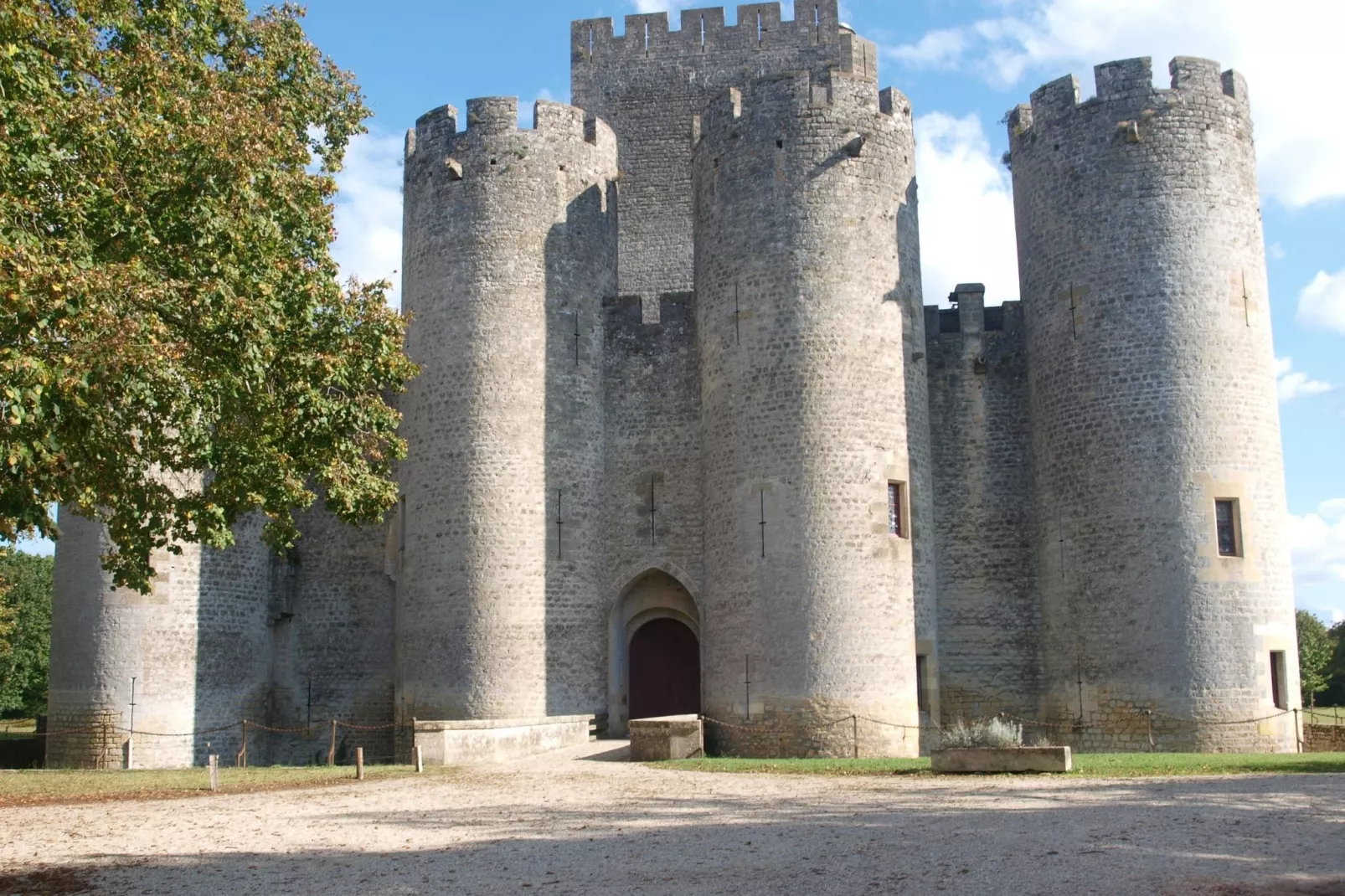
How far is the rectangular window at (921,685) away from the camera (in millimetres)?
23391

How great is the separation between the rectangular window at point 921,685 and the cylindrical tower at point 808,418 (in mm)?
1107

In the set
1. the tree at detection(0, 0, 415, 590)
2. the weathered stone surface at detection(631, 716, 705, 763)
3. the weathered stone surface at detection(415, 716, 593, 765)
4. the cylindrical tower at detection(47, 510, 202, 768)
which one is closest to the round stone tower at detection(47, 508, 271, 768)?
the cylindrical tower at detection(47, 510, 202, 768)

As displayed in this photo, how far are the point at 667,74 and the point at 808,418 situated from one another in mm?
15036

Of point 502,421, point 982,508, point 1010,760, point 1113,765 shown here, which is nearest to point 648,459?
point 502,421

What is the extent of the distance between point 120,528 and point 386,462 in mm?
3582

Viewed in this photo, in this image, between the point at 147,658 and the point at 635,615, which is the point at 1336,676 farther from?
the point at 147,658

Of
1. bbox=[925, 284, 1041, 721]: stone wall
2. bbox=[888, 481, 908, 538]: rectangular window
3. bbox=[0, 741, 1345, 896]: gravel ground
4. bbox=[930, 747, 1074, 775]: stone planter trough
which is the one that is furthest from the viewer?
bbox=[925, 284, 1041, 721]: stone wall

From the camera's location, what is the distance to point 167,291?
1320 cm

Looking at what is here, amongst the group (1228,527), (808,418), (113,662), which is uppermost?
(808,418)

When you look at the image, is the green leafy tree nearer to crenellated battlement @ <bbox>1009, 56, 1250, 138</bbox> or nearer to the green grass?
crenellated battlement @ <bbox>1009, 56, 1250, 138</bbox>

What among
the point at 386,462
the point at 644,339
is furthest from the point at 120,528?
the point at 644,339

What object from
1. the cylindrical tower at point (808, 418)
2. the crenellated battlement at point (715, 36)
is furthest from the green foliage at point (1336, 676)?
the cylindrical tower at point (808, 418)

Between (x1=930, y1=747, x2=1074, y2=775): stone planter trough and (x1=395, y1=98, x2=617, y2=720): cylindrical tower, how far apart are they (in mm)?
9211

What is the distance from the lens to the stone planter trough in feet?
53.7
